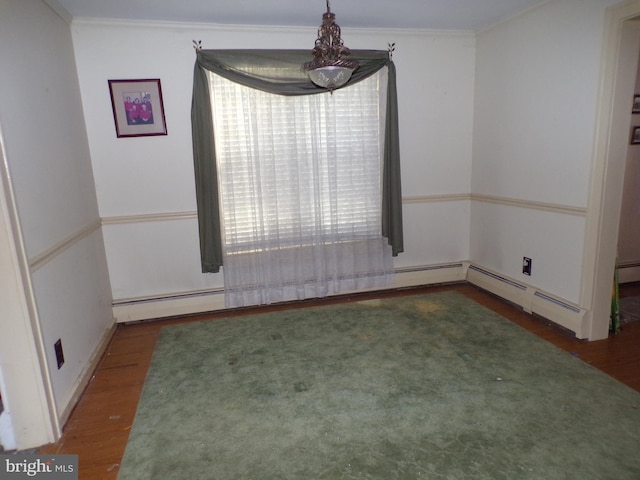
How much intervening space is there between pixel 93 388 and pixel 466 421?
216cm

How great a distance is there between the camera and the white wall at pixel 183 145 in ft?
9.93

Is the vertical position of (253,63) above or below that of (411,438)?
above

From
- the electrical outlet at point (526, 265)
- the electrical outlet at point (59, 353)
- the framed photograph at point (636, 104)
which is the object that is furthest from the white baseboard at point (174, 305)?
the framed photograph at point (636, 104)

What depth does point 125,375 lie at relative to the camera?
257 cm

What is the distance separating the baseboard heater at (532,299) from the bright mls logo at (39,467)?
3.10m

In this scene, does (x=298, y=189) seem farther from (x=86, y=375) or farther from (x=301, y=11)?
(x=86, y=375)

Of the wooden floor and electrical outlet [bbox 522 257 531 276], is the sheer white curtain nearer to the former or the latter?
the wooden floor

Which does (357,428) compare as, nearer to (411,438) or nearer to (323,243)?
(411,438)

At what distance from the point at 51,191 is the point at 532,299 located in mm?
3444

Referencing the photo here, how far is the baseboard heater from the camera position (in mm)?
2824

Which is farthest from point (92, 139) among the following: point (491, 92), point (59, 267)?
point (491, 92)

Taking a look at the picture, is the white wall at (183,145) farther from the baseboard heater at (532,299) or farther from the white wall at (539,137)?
the baseboard heater at (532,299)

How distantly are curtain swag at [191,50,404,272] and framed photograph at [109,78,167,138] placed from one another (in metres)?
0.29

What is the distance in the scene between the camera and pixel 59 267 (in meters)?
2.27
